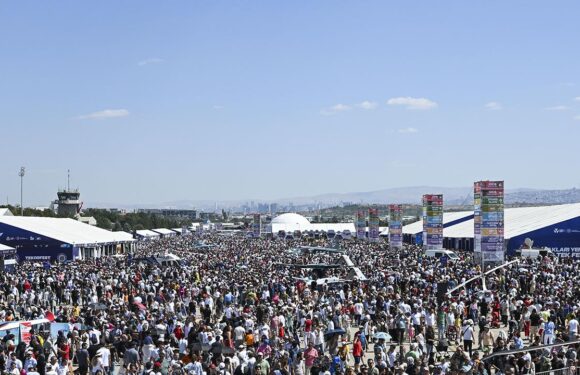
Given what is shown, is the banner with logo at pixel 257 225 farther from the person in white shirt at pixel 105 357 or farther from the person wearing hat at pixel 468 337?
the person in white shirt at pixel 105 357

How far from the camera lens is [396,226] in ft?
196

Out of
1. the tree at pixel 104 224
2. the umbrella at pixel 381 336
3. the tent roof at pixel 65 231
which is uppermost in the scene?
the tent roof at pixel 65 231

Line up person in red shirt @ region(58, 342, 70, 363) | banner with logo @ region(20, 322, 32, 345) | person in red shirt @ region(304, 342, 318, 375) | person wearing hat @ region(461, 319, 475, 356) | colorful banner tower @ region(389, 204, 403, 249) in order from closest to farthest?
person in red shirt @ region(304, 342, 318, 375), person in red shirt @ region(58, 342, 70, 363), banner with logo @ region(20, 322, 32, 345), person wearing hat @ region(461, 319, 475, 356), colorful banner tower @ region(389, 204, 403, 249)

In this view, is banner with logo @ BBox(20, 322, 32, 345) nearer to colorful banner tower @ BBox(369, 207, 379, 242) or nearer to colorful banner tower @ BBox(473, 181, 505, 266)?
colorful banner tower @ BBox(473, 181, 505, 266)

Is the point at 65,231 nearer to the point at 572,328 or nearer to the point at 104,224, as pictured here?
the point at 572,328

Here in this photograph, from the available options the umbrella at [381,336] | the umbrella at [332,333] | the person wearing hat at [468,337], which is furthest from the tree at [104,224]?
the person wearing hat at [468,337]

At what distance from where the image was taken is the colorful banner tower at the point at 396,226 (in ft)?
193

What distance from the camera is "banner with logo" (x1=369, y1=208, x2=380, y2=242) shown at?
6831cm

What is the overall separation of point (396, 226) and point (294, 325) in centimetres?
3910

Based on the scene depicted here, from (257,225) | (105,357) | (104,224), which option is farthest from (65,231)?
(104,224)

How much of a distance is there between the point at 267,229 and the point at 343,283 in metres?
89.4

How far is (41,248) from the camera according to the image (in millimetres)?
50906

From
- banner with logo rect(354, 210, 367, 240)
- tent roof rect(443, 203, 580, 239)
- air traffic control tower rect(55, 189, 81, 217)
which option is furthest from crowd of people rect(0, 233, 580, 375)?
air traffic control tower rect(55, 189, 81, 217)

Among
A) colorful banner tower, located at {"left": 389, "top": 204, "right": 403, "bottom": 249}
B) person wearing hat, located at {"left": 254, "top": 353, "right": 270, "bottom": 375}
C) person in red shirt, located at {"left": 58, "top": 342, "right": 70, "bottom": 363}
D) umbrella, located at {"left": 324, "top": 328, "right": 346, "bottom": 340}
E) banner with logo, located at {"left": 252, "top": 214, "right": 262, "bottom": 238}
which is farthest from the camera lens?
banner with logo, located at {"left": 252, "top": 214, "right": 262, "bottom": 238}
